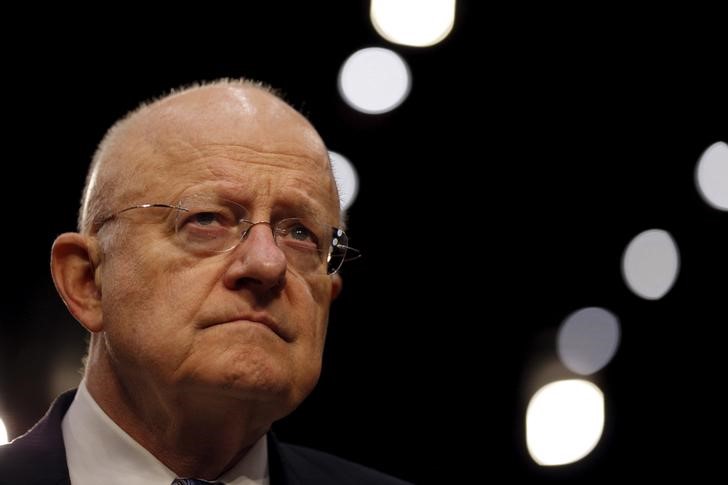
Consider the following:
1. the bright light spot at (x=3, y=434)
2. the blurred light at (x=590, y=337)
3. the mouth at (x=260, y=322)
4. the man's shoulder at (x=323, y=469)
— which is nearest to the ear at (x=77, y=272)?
the mouth at (x=260, y=322)

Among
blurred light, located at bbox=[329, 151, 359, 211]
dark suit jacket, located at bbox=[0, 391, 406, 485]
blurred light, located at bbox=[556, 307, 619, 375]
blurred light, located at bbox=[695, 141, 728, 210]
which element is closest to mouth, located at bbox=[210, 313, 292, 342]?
dark suit jacket, located at bbox=[0, 391, 406, 485]

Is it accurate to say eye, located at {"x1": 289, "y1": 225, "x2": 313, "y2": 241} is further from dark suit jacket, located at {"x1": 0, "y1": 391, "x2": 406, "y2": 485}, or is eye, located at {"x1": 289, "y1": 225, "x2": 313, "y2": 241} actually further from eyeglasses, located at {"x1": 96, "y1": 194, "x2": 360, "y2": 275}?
dark suit jacket, located at {"x1": 0, "y1": 391, "x2": 406, "y2": 485}

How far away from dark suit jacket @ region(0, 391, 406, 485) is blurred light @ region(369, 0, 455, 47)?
1.30 m

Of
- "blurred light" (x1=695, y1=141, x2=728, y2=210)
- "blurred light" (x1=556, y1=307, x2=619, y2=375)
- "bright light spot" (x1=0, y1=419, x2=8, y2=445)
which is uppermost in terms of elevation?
"blurred light" (x1=695, y1=141, x2=728, y2=210)

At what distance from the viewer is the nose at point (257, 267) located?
171 centimetres

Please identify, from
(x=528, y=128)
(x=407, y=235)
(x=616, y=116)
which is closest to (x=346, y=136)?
(x=407, y=235)

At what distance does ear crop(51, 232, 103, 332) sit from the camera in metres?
1.89

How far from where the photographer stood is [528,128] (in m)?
3.09

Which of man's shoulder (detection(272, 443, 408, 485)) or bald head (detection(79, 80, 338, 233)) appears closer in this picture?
bald head (detection(79, 80, 338, 233))

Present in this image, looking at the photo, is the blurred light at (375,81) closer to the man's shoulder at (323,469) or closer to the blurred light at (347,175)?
the blurred light at (347,175)

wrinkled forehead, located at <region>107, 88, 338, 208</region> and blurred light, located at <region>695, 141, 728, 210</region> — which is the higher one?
blurred light, located at <region>695, 141, 728, 210</region>

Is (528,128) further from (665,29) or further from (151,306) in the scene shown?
(151,306)

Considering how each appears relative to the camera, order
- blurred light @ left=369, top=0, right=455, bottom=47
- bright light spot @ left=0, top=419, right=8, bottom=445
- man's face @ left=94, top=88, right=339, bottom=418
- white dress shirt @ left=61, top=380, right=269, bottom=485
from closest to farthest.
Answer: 1. man's face @ left=94, top=88, right=339, bottom=418
2. white dress shirt @ left=61, top=380, right=269, bottom=485
3. bright light spot @ left=0, top=419, right=8, bottom=445
4. blurred light @ left=369, top=0, right=455, bottom=47

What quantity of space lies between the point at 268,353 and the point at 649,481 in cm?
188
